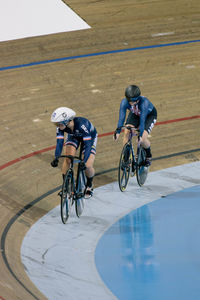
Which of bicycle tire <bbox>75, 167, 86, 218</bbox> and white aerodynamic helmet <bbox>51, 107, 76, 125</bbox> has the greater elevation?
white aerodynamic helmet <bbox>51, 107, 76, 125</bbox>

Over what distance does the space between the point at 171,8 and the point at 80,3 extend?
1.62m

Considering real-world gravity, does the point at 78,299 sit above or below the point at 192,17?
below

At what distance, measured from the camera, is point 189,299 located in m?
4.85

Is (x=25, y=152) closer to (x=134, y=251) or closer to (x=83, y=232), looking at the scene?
(x=83, y=232)

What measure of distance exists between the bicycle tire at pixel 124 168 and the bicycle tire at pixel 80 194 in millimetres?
469

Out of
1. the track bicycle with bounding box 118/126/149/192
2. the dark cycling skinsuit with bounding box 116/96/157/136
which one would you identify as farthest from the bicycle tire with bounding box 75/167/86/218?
the dark cycling skinsuit with bounding box 116/96/157/136

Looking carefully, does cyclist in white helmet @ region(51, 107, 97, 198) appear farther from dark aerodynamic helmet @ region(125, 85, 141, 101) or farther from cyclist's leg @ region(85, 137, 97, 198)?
dark aerodynamic helmet @ region(125, 85, 141, 101)

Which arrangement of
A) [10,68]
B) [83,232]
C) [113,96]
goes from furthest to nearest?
[10,68], [113,96], [83,232]

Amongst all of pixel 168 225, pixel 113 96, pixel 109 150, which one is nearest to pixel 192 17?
pixel 113 96

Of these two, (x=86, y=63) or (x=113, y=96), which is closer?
(x=113, y=96)

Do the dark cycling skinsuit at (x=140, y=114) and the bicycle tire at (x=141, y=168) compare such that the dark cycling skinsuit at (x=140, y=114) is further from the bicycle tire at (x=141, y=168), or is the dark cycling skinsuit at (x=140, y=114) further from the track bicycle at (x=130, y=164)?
the bicycle tire at (x=141, y=168)

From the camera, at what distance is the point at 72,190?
5.95 meters

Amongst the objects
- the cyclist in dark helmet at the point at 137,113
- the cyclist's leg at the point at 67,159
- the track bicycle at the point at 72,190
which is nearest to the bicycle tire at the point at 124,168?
the cyclist in dark helmet at the point at 137,113

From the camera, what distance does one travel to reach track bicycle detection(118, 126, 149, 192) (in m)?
6.52
